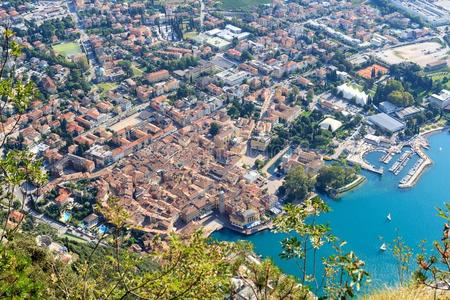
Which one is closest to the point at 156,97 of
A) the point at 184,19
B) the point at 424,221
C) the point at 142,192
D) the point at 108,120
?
the point at 108,120

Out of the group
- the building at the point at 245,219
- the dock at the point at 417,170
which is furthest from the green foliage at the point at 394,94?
the building at the point at 245,219

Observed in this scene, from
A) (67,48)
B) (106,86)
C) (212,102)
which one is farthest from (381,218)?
(67,48)

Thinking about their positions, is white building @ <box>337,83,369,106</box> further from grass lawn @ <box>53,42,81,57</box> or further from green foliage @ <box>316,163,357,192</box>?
grass lawn @ <box>53,42,81,57</box>

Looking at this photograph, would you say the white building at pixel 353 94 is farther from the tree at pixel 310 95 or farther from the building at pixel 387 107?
the tree at pixel 310 95

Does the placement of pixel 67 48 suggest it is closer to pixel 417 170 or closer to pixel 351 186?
pixel 351 186

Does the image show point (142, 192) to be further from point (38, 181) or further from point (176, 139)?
point (38, 181)

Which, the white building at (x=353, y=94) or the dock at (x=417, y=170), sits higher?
the dock at (x=417, y=170)

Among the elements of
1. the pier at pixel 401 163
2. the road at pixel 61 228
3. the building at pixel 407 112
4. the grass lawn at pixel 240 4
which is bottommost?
the grass lawn at pixel 240 4
